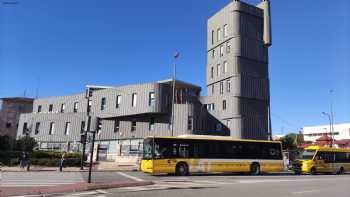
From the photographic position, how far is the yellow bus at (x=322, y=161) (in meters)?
31.9

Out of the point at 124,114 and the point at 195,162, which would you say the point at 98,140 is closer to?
the point at 124,114

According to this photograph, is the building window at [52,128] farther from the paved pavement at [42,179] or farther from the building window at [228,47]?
the paved pavement at [42,179]

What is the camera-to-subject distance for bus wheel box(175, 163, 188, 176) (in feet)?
83.0

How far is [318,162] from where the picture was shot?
106ft

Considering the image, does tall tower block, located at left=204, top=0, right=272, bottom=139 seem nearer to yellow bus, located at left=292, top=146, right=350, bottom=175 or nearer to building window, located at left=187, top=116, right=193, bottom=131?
building window, located at left=187, top=116, right=193, bottom=131

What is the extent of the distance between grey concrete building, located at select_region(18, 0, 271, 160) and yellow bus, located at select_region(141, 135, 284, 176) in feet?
53.1

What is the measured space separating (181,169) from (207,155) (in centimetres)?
253

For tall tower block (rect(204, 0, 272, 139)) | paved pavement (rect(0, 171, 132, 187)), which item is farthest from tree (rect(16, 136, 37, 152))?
tall tower block (rect(204, 0, 272, 139))

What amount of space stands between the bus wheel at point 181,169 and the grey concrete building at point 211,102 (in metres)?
19.1

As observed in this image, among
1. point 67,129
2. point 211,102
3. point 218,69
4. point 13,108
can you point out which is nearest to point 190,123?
point 211,102

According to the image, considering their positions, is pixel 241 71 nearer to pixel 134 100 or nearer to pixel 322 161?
pixel 134 100

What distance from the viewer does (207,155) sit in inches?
1050

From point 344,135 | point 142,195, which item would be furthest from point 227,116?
point 344,135

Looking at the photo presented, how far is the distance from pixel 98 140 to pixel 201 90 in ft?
64.0
